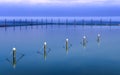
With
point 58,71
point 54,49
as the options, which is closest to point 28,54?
point 54,49

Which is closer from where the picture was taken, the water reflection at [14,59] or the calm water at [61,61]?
the calm water at [61,61]

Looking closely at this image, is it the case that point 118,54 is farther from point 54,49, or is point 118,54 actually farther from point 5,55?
point 5,55

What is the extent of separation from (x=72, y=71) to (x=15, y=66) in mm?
4029

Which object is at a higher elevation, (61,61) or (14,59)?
(14,59)

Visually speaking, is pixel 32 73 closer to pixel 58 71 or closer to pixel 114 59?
pixel 58 71

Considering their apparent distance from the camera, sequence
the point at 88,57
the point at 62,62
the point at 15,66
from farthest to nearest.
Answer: the point at 88,57 < the point at 62,62 < the point at 15,66

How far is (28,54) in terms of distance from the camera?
26.4 metres

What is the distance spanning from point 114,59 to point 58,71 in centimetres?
621

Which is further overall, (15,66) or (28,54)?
(28,54)

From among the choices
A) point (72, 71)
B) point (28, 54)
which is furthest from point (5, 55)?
point (72, 71)

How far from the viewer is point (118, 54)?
2678 centimetres

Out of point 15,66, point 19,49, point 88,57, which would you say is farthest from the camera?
point 19,49

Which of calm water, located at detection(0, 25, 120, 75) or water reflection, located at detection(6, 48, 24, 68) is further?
water reflection, located at detection(6, 48, 24, 68)

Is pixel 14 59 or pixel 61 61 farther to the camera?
pixel 61 61
